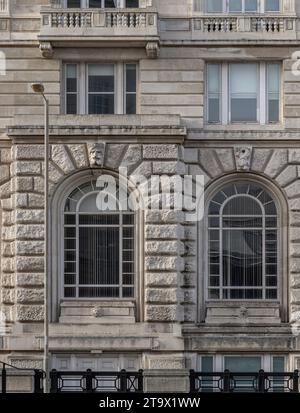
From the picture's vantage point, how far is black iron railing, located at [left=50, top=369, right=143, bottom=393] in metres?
48.9

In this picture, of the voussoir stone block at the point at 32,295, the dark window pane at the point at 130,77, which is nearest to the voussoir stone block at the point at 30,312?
the voussoir stone block at the point at 32,295

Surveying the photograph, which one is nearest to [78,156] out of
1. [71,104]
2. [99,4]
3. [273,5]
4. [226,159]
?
[71,104]

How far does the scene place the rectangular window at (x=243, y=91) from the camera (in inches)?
2116

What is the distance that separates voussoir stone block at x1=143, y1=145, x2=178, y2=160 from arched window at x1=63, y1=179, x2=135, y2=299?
2033 millimetres

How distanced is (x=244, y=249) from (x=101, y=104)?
6712 millimetres

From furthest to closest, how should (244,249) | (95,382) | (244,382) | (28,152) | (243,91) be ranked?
(243,91), (244,249), (28,152), (244,382), (95,382)

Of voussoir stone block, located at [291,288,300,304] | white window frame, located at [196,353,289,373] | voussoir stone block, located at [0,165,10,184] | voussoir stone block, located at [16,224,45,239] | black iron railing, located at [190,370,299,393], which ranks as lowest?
black iron railing, located at [190,370,299,393]

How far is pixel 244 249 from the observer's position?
5334 centimetres

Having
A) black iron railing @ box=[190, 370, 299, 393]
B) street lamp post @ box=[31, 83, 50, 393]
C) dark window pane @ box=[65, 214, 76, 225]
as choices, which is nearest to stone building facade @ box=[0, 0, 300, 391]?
dark window pane @ box=[65, 214, 76, 225]

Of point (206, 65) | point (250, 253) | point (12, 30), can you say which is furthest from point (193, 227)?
point (12, 30)

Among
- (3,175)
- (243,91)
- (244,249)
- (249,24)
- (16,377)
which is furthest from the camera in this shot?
(243,91)

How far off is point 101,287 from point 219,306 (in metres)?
3.89

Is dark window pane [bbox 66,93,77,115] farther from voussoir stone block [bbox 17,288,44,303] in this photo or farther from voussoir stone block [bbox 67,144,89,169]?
voussoir stone block [bbox 17,288,44,303]

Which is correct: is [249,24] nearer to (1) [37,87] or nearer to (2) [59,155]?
(2) [59,155]
